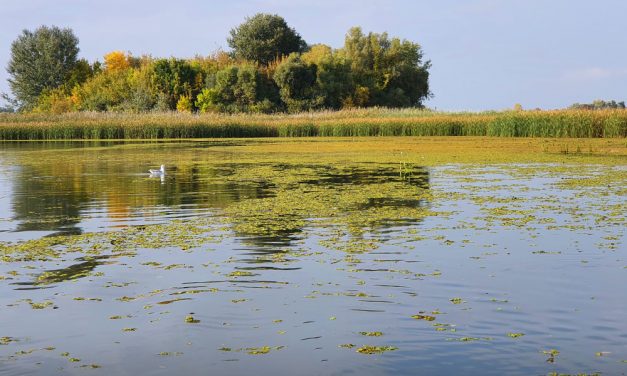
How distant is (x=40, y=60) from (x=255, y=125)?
117ft

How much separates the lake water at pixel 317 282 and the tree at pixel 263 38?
60180mm

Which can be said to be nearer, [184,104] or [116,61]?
[184,104]

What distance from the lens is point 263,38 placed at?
74.4 m

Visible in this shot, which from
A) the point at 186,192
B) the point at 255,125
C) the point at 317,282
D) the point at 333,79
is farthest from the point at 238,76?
the point at 317,282

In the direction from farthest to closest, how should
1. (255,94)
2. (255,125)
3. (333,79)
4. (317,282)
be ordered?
1. (333,79)
2. (255,94)
3. (255,125)
4. (317,282)

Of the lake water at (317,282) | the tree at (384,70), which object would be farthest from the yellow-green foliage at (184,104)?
the lake water at (317,282)

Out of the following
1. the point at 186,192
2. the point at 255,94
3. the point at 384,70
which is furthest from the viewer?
the point at 384,70

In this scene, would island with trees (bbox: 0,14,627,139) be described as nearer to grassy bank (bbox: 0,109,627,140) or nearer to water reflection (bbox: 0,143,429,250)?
grassy bank (bbox: 0,109,627,140)

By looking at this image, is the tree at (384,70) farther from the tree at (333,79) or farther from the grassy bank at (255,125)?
the grassy bank at (255,125)

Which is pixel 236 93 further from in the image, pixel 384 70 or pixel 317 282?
pixel 317 282

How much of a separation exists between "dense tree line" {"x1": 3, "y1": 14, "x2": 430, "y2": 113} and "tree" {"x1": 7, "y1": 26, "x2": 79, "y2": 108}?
10cm

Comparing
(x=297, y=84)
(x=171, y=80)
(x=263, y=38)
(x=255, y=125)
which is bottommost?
(x=255, y=125)

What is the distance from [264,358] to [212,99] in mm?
59838

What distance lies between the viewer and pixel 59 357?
5.22 meters
